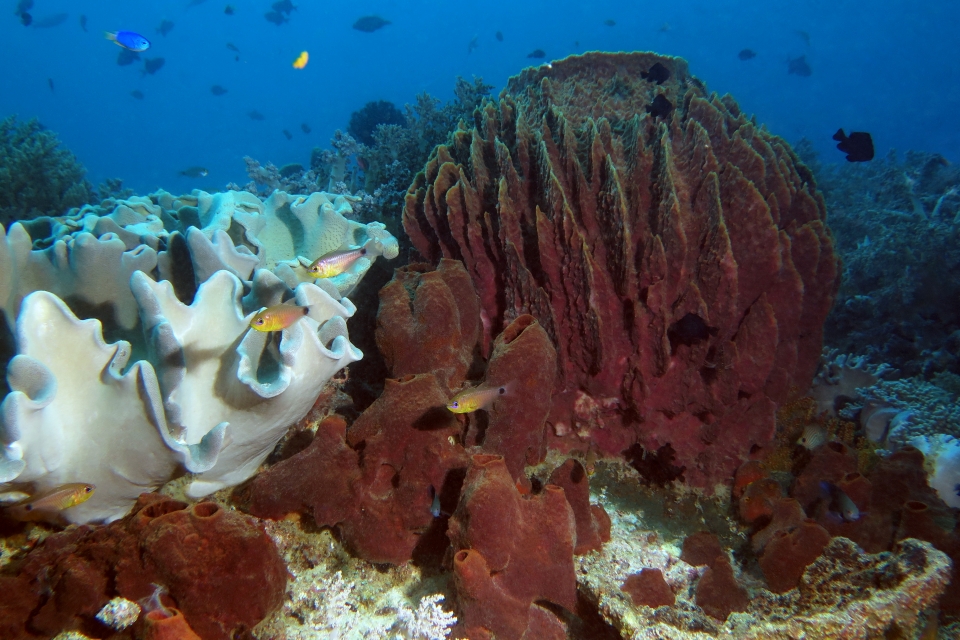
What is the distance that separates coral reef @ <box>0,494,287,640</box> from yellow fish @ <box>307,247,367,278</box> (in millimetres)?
1589

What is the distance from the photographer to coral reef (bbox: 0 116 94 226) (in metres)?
7.25

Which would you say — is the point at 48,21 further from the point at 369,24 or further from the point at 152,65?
Answer: the point at 369,24

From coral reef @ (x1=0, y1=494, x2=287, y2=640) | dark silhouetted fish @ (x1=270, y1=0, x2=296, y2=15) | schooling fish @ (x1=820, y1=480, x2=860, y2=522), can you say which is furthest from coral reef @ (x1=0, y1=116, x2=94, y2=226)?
dark silhouetted fish @ (x1=270, y1=0, x2=296, y2=15)

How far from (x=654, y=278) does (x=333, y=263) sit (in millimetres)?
2136

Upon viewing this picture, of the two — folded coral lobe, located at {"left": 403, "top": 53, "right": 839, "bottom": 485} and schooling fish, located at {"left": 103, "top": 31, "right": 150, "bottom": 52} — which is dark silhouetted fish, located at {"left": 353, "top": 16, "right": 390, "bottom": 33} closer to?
schooling fish, located at {"left": 103, "top": 31, "right": 150, "bottom": 52}

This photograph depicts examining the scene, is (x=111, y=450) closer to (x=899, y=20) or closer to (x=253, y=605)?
(x=253, y=605)

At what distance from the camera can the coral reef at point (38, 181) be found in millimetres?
7250

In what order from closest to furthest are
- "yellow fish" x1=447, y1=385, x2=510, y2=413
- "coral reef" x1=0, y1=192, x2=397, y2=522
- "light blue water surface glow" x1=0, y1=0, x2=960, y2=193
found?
"coral reef" x1=0, y1=192, x2=397, y2=522
"yellow fish" x1=447, y1=385, x2=510, y2=413
"light blue water surface glow" x1=0, y1=0, x2=960, y2=193

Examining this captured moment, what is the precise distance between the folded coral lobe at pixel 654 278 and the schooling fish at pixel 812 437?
0.29 m

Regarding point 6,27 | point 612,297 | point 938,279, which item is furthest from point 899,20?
point 6,27

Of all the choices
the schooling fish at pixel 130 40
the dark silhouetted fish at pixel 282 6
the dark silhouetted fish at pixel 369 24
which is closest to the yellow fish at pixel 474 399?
the schooling fish at pixel 130 40

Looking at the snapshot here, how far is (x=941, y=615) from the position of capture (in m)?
2.21

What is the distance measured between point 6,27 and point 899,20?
616 ft

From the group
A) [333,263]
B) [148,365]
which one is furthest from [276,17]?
[148,365]
